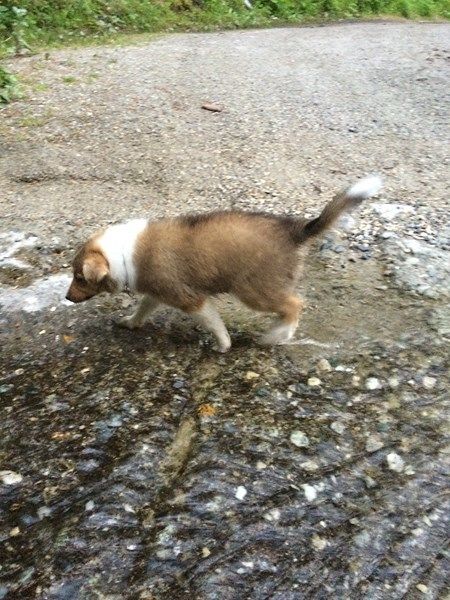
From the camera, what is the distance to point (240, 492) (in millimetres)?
3490

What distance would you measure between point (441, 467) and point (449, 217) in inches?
116

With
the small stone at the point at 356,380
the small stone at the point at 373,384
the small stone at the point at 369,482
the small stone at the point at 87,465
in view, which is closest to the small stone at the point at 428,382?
the small stone at the point at 373,384

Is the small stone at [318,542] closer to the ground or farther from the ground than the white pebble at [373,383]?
closer to the ground

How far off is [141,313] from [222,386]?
33.2 inches

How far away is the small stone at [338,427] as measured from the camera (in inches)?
153

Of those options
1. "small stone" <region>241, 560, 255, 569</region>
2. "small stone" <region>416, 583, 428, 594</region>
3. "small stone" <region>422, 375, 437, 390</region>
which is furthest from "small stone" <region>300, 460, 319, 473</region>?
"small stone" <region>422, 375, 437, 390</region>

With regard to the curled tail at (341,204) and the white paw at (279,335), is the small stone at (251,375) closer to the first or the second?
the white paw at (279,335)

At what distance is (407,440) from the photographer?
Result: 386 cm

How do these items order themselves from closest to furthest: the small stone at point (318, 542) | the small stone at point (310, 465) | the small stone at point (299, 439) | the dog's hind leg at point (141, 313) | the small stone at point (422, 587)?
the small stone at point (422, 587), the small stone at point (318, 542), the small stone at point (310, 465), the small stone at point (299, 439), the dog's hind leg at point (141, 313)

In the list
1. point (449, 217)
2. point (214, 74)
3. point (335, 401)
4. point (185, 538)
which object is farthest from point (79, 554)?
point (214, 74)

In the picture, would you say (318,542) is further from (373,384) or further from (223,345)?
(223,345)

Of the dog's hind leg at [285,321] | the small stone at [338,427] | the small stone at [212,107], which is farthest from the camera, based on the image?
the small stone at [212,107]

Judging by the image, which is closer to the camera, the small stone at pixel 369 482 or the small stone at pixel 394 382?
the small stone at pixel 369 482

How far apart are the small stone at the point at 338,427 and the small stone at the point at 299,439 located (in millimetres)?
180
